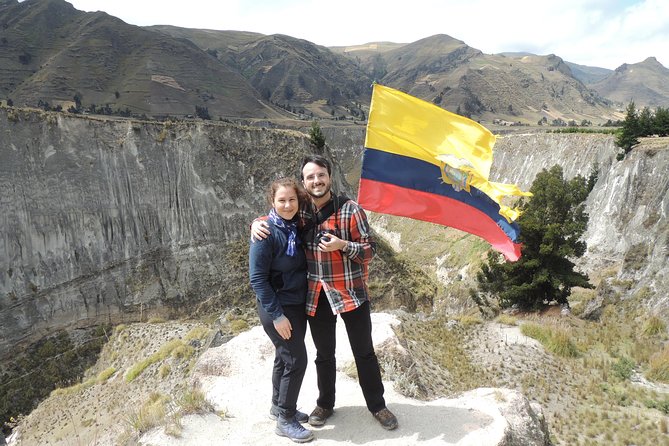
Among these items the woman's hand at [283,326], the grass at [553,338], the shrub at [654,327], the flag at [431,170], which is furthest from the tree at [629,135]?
the woman's hand at [283,326]

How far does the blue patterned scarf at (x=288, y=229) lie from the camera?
3.89 metres

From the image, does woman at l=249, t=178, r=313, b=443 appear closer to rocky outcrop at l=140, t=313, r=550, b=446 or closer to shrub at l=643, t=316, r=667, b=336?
rocky outcrop at l=140, t=313, r=550, b=446

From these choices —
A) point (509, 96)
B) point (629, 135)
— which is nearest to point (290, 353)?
point (629, 135)

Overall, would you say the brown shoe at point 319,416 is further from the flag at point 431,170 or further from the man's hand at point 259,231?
the flag at point 431,170

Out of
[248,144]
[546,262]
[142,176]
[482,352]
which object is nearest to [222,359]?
[482,352]

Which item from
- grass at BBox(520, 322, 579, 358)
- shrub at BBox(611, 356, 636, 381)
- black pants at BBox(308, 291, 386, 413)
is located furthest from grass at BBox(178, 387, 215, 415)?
grass at BBox(520, 322, 579, 358)

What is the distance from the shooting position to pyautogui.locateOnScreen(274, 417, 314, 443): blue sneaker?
4.28 m

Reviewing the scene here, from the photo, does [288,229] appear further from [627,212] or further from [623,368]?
[627,212]

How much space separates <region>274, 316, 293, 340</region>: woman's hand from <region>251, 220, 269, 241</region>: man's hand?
784 mm

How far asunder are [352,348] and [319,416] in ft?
3.09

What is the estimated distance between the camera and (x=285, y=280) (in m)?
3.95

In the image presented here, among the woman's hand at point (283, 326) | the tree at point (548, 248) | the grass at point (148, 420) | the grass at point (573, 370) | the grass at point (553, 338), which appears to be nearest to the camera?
the woman's hand at point (283, 326)

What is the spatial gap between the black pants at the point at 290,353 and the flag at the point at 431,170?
2494mm

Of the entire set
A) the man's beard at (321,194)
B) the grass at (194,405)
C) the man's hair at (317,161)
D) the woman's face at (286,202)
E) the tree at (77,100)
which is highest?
the tree at (77,100)
